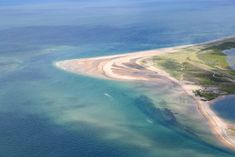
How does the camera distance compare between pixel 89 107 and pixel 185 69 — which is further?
pixel 185 69

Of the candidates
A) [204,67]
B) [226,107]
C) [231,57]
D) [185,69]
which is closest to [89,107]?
[226,107]

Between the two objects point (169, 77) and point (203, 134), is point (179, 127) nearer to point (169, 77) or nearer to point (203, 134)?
point (203, 134)

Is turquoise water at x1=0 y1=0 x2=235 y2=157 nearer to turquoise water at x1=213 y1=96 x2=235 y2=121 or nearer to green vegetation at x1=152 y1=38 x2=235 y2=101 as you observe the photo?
turquoise water at x1=213 y1=96 x2=235 y2=121

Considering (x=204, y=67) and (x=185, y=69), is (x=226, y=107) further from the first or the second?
(x=204, y=67)

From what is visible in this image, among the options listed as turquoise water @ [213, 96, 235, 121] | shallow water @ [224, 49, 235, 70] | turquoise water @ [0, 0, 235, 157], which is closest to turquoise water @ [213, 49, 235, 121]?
turquoise water @ [213, 96, 235, 121]

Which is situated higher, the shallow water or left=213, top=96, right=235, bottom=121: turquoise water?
the shallow water

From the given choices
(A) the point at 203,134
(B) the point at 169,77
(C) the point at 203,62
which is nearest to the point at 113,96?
(B) the point at 169,77

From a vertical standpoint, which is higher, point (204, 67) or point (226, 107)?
point (204, 67)
